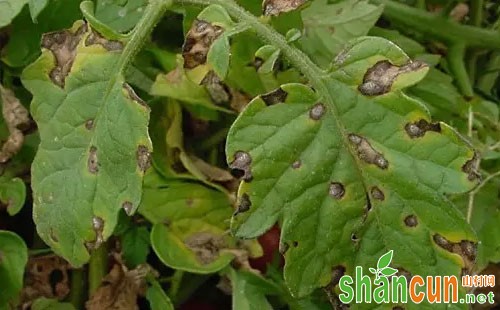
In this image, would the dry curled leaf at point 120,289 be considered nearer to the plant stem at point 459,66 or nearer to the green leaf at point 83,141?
the green leaf at point 83,141

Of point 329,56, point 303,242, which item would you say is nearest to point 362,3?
point 329,56

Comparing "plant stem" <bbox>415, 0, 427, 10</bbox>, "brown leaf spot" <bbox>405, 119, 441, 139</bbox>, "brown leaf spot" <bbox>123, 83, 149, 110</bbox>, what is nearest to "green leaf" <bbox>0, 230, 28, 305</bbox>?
"brown leaf spot" <bbox>123, 83, 149, 110</bbox>

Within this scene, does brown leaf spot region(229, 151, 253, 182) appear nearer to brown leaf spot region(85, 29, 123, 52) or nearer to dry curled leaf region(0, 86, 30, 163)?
brown leaf spot region(85, 29, 123, 52)

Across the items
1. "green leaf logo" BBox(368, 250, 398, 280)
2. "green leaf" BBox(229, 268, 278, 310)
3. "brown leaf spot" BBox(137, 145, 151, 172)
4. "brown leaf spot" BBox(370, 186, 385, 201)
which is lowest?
"green leaf" BBox(229, 268, 278, 310)

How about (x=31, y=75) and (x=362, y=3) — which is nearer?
(x=31, y=75)

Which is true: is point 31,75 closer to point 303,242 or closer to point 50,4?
point 50,4

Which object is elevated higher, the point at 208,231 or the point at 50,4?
the point at 50,4
